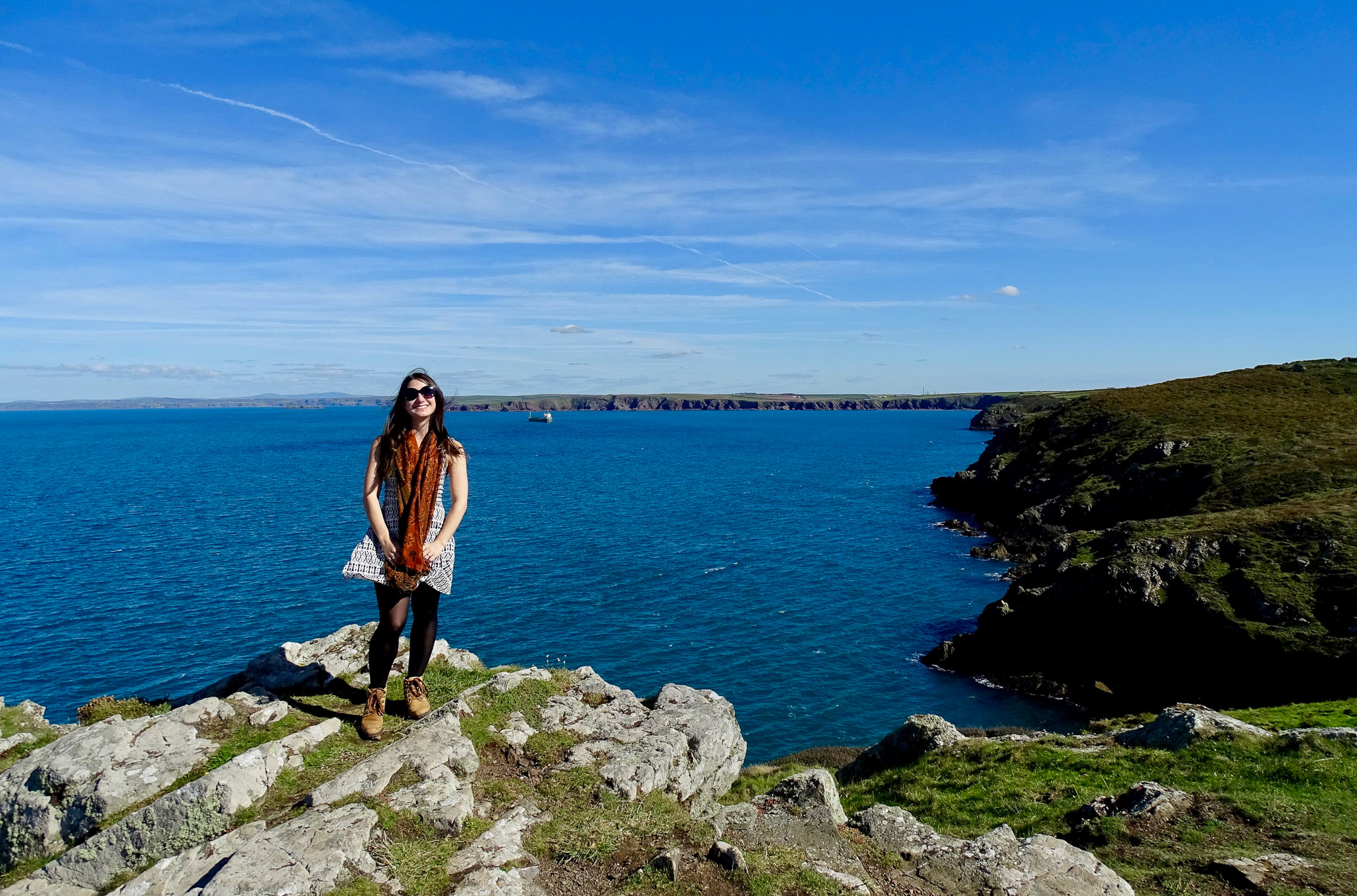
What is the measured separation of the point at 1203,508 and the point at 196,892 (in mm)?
59639

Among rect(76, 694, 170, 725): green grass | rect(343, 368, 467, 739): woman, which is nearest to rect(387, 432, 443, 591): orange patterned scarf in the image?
rect(343, 368, 467, 739): woman

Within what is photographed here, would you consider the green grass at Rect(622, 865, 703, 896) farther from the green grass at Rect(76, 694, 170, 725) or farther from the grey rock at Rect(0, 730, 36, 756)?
the grey rock at Rect(0, 730, 36, 756)

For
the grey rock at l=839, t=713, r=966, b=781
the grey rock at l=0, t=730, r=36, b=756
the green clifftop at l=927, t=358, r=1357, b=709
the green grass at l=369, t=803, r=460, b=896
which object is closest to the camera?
the green grass at l=369, t=803, r=460, b=896

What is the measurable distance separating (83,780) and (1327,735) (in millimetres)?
23954

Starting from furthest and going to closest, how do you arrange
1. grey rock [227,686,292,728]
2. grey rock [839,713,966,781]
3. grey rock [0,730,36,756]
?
grey rock [839,713,966,781] → grey rock [0,730,36,756] → grey rock [227,686,292,728]

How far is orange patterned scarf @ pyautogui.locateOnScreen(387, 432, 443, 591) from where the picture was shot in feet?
35.3

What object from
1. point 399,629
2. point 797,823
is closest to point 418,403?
point 399,629

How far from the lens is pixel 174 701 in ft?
48.3

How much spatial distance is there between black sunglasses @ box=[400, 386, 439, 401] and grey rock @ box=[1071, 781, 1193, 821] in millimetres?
14430

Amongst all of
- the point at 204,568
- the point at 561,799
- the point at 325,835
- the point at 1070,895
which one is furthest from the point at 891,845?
the point at 204,568

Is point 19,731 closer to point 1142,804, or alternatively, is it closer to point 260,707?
point 260,707

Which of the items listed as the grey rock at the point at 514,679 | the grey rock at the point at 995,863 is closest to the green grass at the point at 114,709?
the grey rock at the point at 514,679

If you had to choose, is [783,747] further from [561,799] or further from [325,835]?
[325,835]

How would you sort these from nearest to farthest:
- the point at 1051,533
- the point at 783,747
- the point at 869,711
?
the point at 783,747, the point at 869,711, the point at 1051,533
